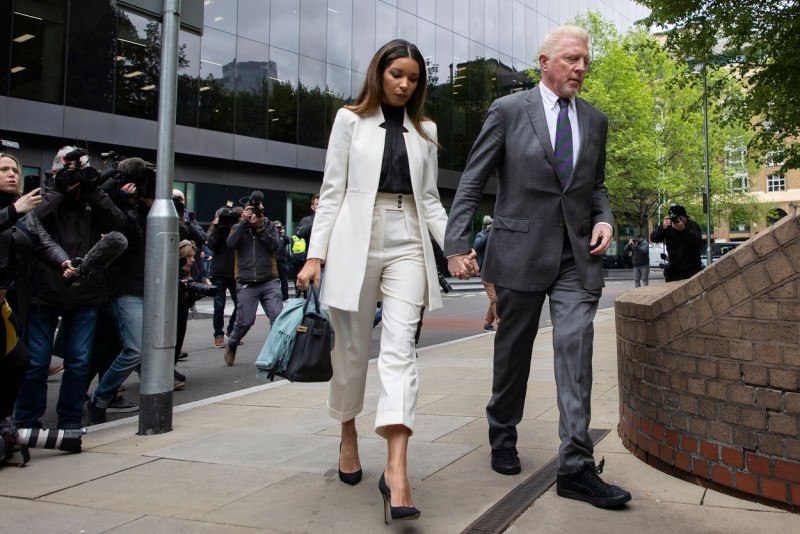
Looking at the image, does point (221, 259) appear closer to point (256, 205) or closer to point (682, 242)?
point (256, 205)

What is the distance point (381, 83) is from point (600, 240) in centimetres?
125

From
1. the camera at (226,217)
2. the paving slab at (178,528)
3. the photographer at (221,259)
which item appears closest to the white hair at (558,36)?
the paving slab at (178,528)

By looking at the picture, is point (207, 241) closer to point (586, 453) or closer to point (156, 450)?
point (156, 450)

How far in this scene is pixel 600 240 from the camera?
3293 millimetres

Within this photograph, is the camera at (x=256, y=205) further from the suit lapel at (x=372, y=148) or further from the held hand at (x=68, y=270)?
the suit lapel at (x=372, y=148)

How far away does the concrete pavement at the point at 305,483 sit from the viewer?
9.41ft

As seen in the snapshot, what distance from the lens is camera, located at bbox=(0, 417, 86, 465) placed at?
3.88 meters

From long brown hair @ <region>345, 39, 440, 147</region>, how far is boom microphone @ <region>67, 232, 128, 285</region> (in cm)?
193

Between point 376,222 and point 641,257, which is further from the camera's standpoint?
point 641,257

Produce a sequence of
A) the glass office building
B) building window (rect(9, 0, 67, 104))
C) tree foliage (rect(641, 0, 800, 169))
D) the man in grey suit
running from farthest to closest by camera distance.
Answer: the glass office building
building window (rect(9, 0, 67, 104))
tree foliage (rect(641, 0, 800, 169))
the man in grey suit

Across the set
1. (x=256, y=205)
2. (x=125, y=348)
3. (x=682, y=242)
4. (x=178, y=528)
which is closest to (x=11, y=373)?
(x=125, y=348)

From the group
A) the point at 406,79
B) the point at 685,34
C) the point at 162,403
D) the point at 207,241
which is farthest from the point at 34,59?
the point at 406,79

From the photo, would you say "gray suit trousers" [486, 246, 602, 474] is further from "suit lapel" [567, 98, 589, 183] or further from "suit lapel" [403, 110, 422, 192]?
"suit lapel" [403, 110, 422, 192]

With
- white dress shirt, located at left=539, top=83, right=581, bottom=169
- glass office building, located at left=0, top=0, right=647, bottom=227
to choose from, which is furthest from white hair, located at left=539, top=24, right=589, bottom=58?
glass office building, located at left=0, top=0, right=647, bottom=227
